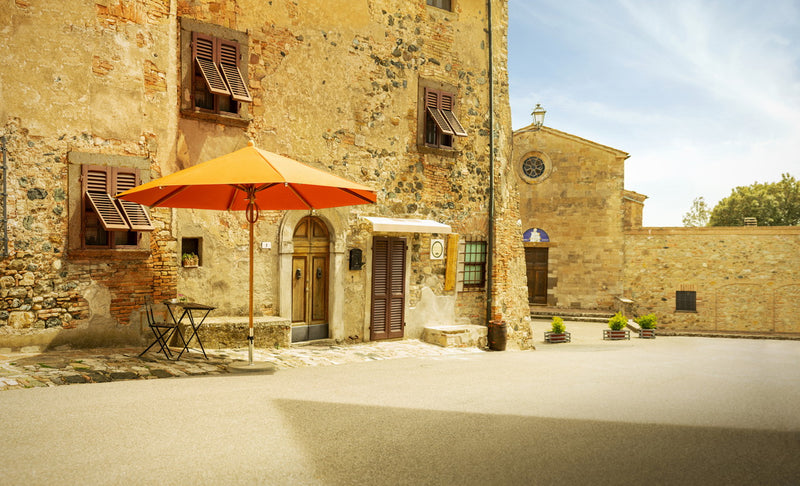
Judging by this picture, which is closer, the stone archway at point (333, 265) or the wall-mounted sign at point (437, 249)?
the stone archway at point (333, 265)

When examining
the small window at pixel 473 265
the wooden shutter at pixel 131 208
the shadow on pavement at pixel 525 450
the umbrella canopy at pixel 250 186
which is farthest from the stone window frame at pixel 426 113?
the shadow on pavement at pixel 525 450

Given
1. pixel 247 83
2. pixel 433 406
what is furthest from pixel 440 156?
pixel 433 406

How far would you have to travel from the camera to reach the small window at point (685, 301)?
2452 cm

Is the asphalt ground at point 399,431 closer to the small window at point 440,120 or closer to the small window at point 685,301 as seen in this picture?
the small window at point 440,120

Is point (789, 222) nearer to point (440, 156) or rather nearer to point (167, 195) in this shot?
point (440, 156)

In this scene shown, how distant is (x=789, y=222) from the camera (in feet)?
127

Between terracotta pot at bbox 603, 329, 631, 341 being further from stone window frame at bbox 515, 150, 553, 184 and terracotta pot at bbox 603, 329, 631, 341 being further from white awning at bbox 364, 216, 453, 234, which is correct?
white awning at bbox 364, 216, 453, 234

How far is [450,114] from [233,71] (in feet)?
16.5

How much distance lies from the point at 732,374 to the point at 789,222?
3857 cm

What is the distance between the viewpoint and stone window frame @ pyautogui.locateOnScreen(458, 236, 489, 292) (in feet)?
42.2

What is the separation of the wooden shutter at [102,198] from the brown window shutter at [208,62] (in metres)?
2.11

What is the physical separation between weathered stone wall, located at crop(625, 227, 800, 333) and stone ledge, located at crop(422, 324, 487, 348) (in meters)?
15.0

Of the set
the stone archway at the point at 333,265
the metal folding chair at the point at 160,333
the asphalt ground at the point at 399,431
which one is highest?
the stone archway at the point at 333,265

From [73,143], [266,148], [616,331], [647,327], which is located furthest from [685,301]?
[73,143]
